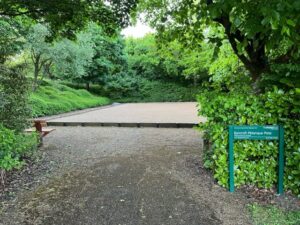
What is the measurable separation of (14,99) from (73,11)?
2.07 metres

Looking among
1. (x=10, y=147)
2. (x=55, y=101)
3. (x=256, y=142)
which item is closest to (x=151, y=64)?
(x=55, y=101)

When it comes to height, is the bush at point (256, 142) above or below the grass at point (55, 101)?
below

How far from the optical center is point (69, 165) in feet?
16.4

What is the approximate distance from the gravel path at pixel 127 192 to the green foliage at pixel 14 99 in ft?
3.02

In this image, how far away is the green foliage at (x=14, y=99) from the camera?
197 inches

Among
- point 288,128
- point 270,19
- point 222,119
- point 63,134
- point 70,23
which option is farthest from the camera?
point 63,134

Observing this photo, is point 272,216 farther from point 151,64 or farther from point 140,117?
point 151,64

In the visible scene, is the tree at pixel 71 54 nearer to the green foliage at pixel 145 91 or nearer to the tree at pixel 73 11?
the green foliage at pixel 145 91

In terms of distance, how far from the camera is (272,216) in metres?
3.01

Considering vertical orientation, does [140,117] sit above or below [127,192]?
above

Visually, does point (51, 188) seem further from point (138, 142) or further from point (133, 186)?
point (138, 142)

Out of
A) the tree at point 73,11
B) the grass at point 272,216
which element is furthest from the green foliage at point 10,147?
the grass at point 272,216

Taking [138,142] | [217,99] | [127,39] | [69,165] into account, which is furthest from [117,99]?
[217,99]

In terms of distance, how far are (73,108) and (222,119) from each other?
12743 millimetres
